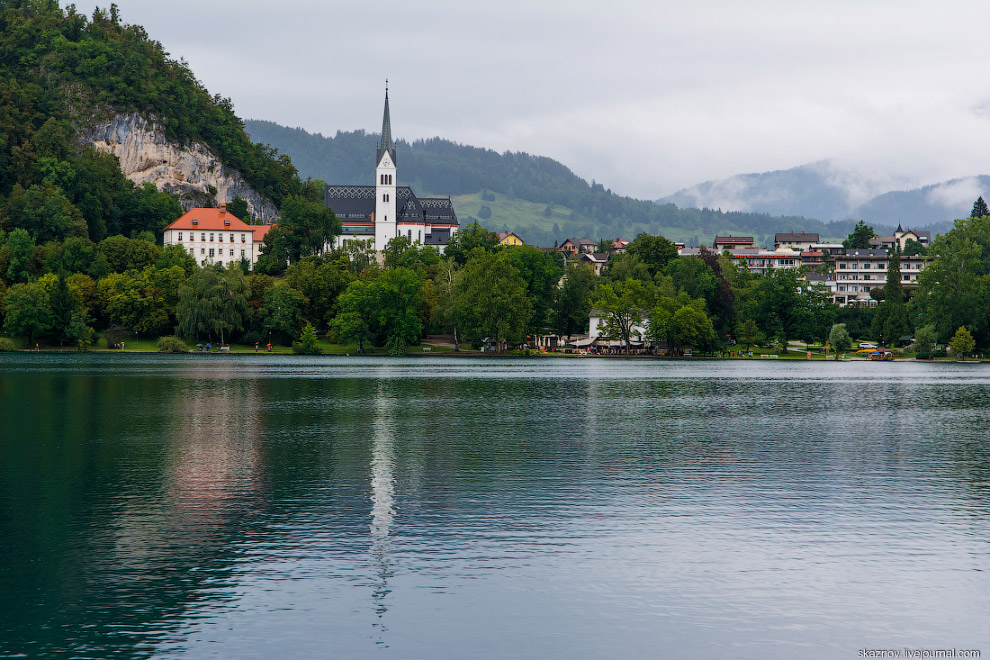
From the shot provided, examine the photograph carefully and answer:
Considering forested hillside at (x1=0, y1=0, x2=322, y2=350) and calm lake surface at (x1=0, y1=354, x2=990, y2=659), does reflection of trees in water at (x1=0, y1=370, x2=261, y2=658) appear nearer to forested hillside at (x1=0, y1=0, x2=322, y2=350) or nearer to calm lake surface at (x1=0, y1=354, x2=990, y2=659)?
calm lake surface at (x1=0, y1=354, x2=990, y2=659)

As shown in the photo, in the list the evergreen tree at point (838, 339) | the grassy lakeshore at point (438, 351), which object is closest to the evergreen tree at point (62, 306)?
the grassy lakeshore at point (438, 351)

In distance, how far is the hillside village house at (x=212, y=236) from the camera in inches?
7382

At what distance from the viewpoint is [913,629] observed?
18.1 metres

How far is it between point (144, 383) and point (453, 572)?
213ft

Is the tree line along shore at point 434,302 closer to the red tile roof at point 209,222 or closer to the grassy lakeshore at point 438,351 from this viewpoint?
the grassy lakeshore at point 438,351

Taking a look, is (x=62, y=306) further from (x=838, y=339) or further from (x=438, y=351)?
(x=838, y=339)

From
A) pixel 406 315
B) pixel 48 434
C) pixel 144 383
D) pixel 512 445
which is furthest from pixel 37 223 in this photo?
pixel 512 445

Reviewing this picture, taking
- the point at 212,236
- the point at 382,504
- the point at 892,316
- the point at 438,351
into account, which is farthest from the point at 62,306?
the point at 892,316

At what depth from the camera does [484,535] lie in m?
24.9

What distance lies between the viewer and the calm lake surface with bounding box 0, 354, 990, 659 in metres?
17.7

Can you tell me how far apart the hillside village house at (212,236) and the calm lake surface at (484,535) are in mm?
138488

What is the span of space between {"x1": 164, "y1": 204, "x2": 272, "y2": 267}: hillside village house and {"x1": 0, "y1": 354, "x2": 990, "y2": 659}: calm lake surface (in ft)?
454

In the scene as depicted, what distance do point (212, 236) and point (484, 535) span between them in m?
175

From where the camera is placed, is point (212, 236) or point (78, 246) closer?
point (78, 246)
